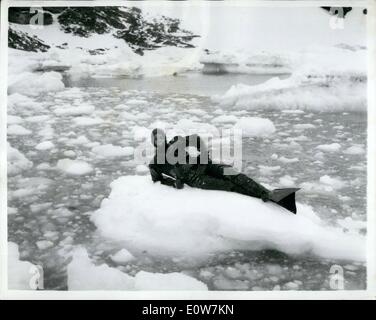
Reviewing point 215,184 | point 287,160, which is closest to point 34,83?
point 215,184

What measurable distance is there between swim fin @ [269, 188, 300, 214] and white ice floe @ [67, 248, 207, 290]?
0.55 meters

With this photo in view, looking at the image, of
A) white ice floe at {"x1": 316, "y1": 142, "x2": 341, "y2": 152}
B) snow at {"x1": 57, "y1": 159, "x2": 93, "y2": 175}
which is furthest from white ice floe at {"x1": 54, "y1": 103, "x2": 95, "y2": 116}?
white ice floe at {"x1": 316, "y1": 142, "x2": 341, "y2": 152}

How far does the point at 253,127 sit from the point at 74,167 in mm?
993

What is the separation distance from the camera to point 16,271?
2.27 metres

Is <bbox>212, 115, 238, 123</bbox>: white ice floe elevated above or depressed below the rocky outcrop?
below

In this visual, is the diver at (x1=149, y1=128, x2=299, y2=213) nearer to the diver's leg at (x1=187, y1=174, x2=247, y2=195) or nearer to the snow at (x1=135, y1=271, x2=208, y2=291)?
the diver's leg at (x1=187, y1=174, x2=247, y2=195)

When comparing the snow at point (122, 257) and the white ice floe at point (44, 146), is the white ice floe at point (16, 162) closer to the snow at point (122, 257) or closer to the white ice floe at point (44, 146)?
the white ice floe at point (44, 146)

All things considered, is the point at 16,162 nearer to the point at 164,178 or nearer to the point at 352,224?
the point at 164,178

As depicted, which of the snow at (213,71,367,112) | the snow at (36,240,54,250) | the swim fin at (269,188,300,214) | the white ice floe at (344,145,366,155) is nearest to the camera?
the swim fin at (269,188,300,214)

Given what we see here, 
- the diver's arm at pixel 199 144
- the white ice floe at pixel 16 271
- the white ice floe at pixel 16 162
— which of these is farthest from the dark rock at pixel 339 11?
the white ice floe at pixel 16 271

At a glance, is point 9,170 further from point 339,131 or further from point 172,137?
point 339,131

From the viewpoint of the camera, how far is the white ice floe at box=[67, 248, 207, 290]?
218 centimetres

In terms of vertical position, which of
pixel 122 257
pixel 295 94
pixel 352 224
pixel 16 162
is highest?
pixel 295 94

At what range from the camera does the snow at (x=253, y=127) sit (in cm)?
242
